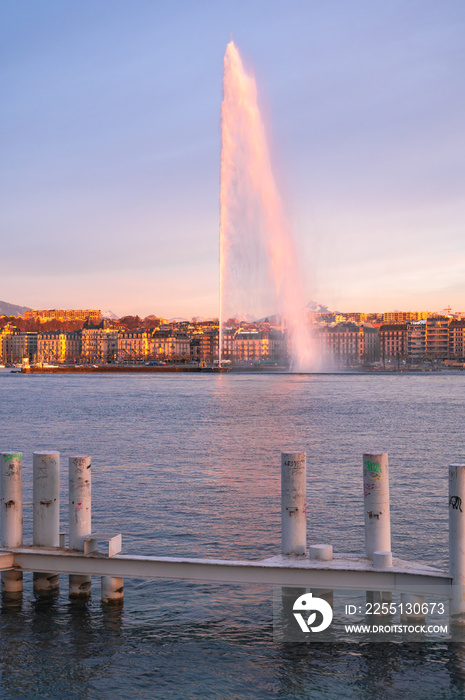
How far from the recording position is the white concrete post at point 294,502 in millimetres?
7555

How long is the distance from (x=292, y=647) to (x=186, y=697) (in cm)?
129

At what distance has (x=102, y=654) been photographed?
7141mm

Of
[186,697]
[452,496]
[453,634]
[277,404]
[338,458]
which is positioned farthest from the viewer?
[277,404]

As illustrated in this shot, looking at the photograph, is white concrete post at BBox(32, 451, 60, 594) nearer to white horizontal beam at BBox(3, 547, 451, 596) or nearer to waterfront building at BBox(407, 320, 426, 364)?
white horizontal beam at BBox(3, 547, 451, 596)

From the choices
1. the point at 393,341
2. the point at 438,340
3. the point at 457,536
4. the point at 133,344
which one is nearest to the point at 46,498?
the point at 457,536

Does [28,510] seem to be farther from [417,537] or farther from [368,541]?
[368,541]

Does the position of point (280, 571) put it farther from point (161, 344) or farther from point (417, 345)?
point (161, 344)

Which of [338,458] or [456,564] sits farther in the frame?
[338,458]

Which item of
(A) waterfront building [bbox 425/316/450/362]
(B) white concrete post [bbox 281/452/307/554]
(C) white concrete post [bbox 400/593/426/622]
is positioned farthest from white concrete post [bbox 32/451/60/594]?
(A) waterfront building [bbox 425/316/450/362]

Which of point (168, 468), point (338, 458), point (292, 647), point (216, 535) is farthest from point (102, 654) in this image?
point (338, 458)

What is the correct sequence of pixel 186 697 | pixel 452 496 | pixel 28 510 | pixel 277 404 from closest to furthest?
pixel 186 697 → pixel 452 496 → pixel 28 510 → pixel 277 404

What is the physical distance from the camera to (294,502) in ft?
24.8

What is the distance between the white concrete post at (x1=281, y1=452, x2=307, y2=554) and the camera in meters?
7.55
